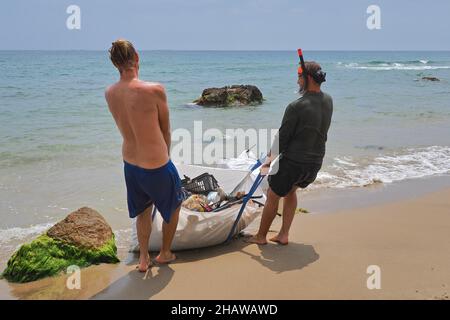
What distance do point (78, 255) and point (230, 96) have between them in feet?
45.4

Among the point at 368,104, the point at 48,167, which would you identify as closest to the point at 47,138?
the point at 48,167

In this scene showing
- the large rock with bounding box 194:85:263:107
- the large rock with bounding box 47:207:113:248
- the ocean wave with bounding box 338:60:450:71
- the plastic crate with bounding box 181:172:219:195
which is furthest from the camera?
the ocean wave with bounding box 338:60:450:71

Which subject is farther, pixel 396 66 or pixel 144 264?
pixel 396 66

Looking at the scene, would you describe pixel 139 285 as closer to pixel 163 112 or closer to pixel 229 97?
pixel 163 112

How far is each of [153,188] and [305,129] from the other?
1338mm

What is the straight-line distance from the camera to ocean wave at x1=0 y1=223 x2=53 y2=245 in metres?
4.91

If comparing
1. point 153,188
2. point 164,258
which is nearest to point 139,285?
point 164,258

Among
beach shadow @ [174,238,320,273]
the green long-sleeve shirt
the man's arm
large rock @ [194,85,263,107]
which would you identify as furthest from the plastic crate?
large rock @ [194,85,263,107]

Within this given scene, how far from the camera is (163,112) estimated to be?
130 inches

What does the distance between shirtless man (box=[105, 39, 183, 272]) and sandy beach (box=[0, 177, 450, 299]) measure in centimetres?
38

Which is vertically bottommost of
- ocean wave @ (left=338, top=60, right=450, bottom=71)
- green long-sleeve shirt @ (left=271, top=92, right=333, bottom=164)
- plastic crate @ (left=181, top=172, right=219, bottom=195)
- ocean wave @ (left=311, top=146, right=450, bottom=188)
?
ocean wave @ (left=311, top=146, right=450, bottom=188)

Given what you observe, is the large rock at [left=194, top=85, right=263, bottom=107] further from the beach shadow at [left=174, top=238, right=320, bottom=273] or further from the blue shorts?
the blue shorts

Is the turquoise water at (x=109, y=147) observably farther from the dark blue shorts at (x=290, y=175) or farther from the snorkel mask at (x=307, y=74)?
the snorkel mask at (x=307, y=74)

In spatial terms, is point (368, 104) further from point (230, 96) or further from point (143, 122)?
point (143, 122)
